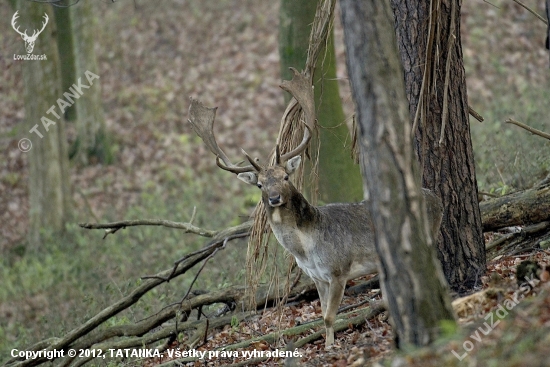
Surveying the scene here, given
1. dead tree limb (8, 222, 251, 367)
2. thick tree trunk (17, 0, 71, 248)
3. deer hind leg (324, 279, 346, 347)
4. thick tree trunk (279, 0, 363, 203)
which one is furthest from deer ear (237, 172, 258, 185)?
thick tree trunk (17, 0, 71, 248)

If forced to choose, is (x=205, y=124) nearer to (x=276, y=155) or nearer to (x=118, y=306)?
(x=276, y=155)

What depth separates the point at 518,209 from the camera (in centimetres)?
921

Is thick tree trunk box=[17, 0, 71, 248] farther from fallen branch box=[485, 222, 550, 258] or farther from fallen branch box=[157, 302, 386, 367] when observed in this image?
fallen branch box=[485, 222, 550, 258]

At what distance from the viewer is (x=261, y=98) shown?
22.6 meters

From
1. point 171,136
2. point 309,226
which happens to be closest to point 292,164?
point 309,226

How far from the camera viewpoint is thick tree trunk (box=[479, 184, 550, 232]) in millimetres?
9078

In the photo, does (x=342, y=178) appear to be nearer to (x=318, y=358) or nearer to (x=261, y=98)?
(x=318, y=358)

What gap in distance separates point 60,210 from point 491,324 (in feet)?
47.3

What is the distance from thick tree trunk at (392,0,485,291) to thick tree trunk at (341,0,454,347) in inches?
103

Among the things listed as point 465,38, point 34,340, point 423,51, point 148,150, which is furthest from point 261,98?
point 423,51

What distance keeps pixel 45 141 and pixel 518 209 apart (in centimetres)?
1251

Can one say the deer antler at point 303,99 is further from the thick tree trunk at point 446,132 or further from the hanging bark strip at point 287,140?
the thick tree trunk at point 446,132

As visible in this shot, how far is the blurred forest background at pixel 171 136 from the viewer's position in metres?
14.1

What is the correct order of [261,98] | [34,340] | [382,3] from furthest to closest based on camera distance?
[261,98]
[34,340]
[382,3]
